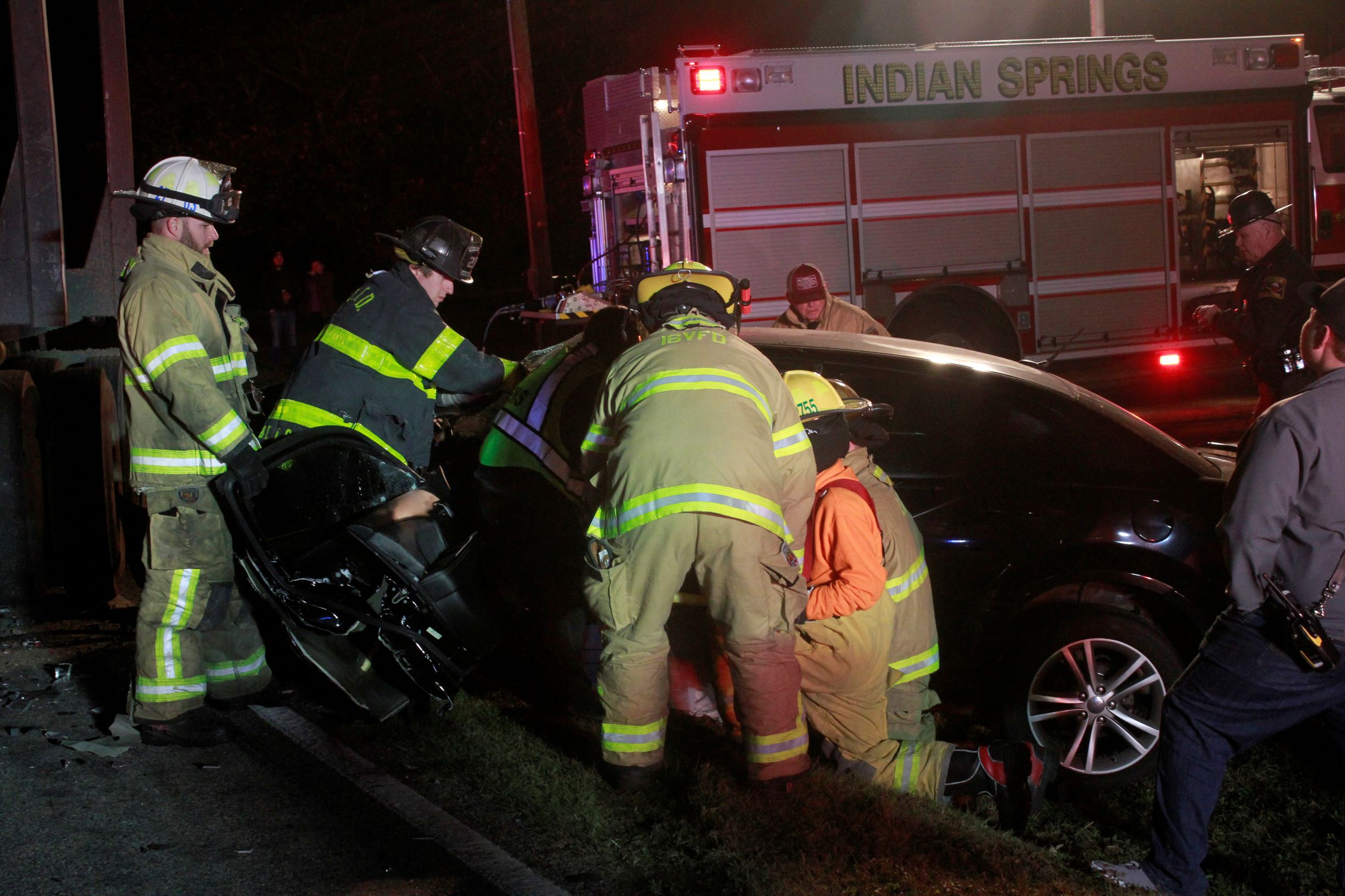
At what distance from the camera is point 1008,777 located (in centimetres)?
354

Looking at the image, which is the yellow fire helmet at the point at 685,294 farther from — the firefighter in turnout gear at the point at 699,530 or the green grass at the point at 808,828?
the green grass at the point at 808,828

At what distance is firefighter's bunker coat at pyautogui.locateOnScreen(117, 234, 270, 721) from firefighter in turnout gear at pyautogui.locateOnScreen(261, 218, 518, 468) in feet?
0.86

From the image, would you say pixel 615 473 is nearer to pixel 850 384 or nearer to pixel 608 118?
pixel 850 384

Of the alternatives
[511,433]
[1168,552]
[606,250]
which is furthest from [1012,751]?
[606,250]

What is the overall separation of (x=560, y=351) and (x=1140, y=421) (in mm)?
1996

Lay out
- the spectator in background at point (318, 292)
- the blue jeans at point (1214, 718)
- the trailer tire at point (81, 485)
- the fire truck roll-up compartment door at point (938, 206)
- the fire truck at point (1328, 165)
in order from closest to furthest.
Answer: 1. the blue jeans at point (1214, 718)
2. the trailer tire at point (81, 485)
3. the fire truck roll-up compartment door at point (938, 206)
4. the fire truck at point (1328, 165)
5. the spectator in background at point (318, 292)

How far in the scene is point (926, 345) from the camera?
14.6 feet

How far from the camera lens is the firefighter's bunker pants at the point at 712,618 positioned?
11.2 feet

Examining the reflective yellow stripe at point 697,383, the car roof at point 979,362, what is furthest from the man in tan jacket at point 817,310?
the reflective yellow stripe at point 697,383

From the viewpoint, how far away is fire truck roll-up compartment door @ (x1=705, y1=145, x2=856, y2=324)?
9.57 meters

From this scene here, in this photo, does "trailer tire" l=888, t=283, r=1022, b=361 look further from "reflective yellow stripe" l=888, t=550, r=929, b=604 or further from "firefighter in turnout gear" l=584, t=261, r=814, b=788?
"firefighter in turnout gear" l=584, t=261, r=814, b=788

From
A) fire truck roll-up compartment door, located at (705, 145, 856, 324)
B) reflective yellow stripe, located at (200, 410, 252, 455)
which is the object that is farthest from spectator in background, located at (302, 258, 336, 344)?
reflective yellow stripe, located at (200, 410, 252, 455)

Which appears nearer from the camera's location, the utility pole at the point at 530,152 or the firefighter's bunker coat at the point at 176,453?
the firefighter's bunker coat at the point at 176,453

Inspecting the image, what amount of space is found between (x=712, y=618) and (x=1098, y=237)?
8137mm
